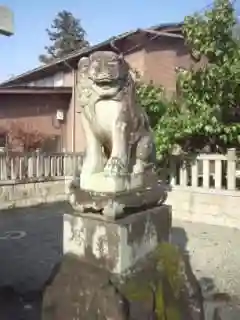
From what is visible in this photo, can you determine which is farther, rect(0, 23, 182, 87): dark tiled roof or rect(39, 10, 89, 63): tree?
rect(39, 10, 89, 63): tree

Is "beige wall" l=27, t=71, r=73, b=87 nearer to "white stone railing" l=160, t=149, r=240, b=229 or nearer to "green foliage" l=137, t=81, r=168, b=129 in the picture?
"green foliage" l=137, t=81, r=168, b=129

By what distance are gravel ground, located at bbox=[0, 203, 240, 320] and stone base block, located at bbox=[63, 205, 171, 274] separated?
1410 millimetres

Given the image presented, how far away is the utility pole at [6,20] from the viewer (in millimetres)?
3418

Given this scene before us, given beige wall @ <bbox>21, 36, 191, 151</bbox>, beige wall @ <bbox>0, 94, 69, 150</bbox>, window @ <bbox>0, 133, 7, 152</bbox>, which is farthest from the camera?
beige wall @ <bbox>0, 94, 69, 150</bbox>

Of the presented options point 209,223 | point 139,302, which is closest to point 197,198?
point 209,223

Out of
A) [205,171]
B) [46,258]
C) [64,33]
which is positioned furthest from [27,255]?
[64,33]

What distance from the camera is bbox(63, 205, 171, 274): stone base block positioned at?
282 centimetres

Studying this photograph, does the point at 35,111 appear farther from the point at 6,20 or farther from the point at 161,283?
the point at 161,283

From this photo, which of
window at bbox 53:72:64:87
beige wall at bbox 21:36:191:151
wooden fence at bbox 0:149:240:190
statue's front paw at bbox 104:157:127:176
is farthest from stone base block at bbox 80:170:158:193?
window at bbox 53:72:64:87

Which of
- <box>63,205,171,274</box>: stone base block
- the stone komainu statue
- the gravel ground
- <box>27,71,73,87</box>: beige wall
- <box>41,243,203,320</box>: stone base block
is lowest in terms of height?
the gravel ground

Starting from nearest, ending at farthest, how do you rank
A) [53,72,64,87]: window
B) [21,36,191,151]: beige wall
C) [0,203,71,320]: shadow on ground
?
[0,203,71,320]: shadow on ground
[21,36,191,151]: beige wall
[53,72,64,87]: window

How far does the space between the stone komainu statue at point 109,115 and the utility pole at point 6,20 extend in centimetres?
73

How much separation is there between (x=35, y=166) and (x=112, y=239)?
7.35 m

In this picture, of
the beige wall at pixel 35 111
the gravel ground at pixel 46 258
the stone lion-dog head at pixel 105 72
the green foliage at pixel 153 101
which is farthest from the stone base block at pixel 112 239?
the beige wall at pixel 35 111
